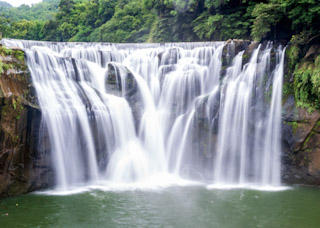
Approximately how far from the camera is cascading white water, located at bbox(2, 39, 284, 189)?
512 inches

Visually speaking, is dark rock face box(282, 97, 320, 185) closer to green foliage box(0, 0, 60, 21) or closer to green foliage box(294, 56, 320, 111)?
green foliage box(294, 56, 320, 111)

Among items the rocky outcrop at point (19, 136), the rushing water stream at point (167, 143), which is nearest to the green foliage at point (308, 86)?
the rushing water stream at point (167, 143)

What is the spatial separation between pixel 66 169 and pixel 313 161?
9.92 m

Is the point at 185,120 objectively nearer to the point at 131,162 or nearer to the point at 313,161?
the point at 131,162

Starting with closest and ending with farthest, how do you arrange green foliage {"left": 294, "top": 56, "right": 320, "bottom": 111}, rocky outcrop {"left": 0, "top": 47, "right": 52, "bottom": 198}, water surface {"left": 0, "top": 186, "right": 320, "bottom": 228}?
water surface {"left": 0, "top": 186, "right": 320, "bottom": 228} → rocky outcrop {"left": 0, "top": 47, "right": 52, "bottom": 198} → green foliage {"left": 294, "top": 56, "right": 320, "bottom": 111}

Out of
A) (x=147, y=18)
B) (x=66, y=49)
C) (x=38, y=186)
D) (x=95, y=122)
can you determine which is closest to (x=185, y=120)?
(x=95, y=122)

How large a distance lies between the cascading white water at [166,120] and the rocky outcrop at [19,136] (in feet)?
1.49

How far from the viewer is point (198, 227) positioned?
8.93m

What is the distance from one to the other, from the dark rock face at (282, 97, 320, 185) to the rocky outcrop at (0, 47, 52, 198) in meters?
9.67

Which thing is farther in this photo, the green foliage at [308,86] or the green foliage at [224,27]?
the green foliage at [224,27]

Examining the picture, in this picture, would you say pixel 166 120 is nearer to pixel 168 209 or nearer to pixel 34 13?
pixel 168 209

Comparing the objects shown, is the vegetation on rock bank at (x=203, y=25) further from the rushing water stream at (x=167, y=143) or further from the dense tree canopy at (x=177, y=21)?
the rushing water stream at (x=167, y=143)

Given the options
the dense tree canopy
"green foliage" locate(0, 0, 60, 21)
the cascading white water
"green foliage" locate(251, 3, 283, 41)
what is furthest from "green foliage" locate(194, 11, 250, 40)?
"green foliage" locate(0, 0, 60, 21)

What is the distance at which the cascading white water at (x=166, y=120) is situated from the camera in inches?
512
